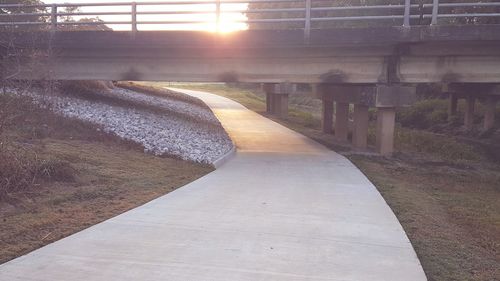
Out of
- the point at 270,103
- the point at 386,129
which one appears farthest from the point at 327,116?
the point at 270,103

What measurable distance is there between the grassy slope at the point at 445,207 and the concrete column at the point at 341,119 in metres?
2.79

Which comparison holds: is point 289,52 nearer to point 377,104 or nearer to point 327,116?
point 377,104

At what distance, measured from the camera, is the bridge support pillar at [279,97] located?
33350mm

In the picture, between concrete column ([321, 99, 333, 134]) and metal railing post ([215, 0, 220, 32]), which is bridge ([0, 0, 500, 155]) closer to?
metal railing post ([215, 0, 220, 32])

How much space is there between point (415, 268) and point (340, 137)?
17.8 metres

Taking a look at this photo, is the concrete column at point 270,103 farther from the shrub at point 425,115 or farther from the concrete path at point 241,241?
the concrete path at point 241,241

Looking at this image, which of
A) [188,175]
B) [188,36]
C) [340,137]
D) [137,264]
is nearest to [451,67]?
[340,137]

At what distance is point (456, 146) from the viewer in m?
23.5

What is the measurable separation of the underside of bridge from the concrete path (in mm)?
7430

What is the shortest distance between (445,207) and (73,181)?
6.54 metres

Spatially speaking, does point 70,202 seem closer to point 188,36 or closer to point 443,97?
point 188,36

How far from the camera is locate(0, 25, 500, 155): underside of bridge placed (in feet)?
55.1

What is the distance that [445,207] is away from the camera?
948 cm

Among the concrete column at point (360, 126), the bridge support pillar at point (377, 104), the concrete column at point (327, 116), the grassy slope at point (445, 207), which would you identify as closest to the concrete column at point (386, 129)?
the bridge support pillar at point (377, 104)
